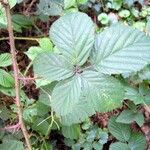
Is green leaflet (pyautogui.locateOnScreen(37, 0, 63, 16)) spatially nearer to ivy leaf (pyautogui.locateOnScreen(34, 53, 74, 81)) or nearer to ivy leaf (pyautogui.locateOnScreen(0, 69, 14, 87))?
ivy leaf (pyautogui.locateOnScreen(0, 69, 14, 87))

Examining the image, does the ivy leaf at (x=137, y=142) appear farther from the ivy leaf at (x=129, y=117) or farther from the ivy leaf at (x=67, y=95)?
the ivy leaf at (x=67, y=95)

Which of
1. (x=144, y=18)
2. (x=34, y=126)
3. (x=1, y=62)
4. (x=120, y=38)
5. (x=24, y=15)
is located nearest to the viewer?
(x=120, y=38)

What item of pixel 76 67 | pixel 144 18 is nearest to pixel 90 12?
pixel 144 18

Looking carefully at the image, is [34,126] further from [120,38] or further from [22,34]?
[120,38]

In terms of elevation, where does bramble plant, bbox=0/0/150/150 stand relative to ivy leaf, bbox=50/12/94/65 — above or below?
below

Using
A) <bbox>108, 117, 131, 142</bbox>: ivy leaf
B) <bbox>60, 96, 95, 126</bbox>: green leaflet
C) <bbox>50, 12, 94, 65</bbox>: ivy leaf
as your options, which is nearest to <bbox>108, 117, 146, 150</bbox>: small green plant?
<bbox>108, 117, 131, 142</bbox>: ivy leaf

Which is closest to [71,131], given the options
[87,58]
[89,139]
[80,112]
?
[89,139]

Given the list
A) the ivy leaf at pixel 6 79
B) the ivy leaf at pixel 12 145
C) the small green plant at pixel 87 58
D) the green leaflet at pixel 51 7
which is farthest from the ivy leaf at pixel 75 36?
the green leaflet at pixel 51 7
